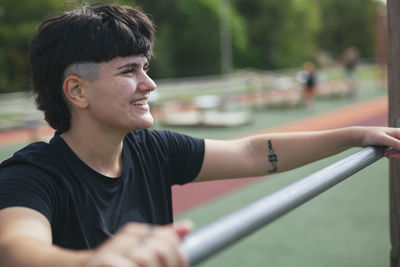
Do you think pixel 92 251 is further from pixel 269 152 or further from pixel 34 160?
pixel 269 152

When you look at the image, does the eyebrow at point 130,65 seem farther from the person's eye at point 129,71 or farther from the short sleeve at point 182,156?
the short sleeve at point 182,156

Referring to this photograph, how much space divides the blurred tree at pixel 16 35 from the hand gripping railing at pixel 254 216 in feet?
71.2

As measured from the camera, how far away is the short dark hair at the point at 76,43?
4.46ft

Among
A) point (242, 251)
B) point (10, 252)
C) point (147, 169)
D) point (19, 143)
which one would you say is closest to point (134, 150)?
point (147, 169)

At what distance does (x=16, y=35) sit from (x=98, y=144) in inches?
1039

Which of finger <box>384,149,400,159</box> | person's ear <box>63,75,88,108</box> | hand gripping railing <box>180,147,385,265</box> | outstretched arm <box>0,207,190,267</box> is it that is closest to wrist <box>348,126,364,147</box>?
finger <box>384,149,400,159</box>

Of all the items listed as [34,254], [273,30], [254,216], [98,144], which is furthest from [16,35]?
[254,216]

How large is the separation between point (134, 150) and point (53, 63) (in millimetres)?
391

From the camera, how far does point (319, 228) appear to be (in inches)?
159

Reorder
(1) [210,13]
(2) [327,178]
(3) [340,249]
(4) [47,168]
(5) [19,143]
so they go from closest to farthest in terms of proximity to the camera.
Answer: (2) [327,178]
(4) [47,168]
(3) [340,249]
(5) [19,143]
(1) [210,13]

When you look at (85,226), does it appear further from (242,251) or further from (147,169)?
(242,251)

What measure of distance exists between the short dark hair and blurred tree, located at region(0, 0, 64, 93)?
20956 mm

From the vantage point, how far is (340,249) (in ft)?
11.7

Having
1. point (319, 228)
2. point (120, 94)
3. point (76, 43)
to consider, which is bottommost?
point (319, 228)
